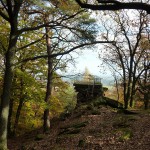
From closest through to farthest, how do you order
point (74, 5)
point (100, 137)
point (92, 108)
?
point (100, 137) < point (74, 5) < point (92, 108)

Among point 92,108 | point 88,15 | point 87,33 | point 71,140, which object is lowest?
point 71,140

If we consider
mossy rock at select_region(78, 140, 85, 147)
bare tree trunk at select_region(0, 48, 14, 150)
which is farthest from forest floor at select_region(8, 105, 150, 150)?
bare tree trunk at select_region(0, 48, 14, 150)

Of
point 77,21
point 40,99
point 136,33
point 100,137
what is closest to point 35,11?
point 77,21

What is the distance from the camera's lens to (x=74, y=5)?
15.6 m

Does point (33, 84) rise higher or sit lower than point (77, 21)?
lower

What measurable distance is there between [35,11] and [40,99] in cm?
760

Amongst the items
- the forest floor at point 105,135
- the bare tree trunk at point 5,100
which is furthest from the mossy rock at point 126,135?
the bare tree trunk at point 5,100

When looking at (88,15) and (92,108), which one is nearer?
(88,15)

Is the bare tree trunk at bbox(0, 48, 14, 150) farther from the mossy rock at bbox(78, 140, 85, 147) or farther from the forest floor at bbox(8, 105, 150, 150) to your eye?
the mossy rock at bbox(78, 140, 85, 147)

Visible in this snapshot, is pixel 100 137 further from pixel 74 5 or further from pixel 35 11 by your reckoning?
pixel 35 11

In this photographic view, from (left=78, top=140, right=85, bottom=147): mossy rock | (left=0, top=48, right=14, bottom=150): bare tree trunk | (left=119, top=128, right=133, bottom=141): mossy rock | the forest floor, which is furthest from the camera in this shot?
(left=0, top=48, right=14, bottom=150): bare tree trunk

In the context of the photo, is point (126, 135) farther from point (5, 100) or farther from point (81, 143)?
point (5, 100)

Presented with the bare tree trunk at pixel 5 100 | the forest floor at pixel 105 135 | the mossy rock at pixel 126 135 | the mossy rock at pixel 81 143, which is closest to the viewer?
the forest floor at pixel 105 135

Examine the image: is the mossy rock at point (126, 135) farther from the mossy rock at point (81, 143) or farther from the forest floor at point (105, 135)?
the mossy rock at point (81, 143)
